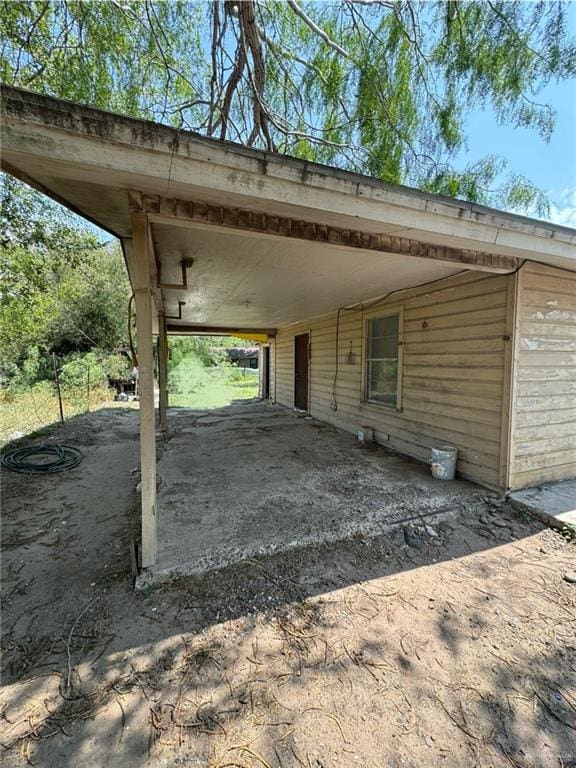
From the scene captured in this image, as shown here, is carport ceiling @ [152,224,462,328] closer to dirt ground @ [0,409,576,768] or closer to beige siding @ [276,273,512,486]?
beige siding @ [276,273,512,486]

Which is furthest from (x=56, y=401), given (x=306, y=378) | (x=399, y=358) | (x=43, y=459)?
(x=399, y=358)

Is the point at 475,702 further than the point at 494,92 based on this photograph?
No

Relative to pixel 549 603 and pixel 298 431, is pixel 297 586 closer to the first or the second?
pixel 549 603

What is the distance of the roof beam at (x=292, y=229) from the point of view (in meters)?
1.93

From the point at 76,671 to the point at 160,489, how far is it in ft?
6.40

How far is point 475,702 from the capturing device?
1364 mm

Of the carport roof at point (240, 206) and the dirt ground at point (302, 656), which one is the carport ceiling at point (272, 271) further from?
the dirt ground at point (302, 656)

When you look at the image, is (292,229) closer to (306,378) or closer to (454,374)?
(454,374)

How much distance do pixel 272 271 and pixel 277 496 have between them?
242 cm

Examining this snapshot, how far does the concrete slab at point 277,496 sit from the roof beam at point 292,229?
2.21 m

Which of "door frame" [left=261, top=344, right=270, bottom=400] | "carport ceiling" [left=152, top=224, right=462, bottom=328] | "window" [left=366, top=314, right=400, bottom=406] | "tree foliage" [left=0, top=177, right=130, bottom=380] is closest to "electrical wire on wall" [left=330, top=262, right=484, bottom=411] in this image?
"carport ceiling" [left=152, top=224, right=462, bottom=328]

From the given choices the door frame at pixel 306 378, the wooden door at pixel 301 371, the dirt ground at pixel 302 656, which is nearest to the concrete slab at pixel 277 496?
the dirt ground at pixel 302 656

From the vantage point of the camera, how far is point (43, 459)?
4.67 meters

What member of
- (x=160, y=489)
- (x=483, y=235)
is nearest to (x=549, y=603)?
(x=483, y=235)
